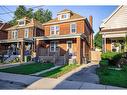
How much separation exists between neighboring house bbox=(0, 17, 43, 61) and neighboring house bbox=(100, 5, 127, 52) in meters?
12.6

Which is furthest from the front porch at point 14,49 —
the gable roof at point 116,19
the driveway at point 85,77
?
the driveway at point 85,77

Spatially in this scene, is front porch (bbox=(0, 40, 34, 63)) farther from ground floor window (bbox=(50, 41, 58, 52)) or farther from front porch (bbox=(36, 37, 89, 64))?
ground floor window (bbox=(50, 41, 58, 52))

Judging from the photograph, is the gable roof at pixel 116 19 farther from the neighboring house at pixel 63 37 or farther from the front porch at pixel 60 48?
the neighboring house at pixel 63 37

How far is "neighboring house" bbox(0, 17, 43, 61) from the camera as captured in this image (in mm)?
32559

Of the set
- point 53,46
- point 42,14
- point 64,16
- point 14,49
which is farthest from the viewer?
point 42,14

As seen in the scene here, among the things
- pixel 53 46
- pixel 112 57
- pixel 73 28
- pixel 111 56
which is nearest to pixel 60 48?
pixel 53 46

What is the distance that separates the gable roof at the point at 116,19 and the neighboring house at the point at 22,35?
1247cm

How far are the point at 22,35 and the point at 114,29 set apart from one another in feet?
58.1

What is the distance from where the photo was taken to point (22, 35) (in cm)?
3491

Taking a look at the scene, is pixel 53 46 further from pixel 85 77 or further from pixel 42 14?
pixel 85 77

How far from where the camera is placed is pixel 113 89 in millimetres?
10047

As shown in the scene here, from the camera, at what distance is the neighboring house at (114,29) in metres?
21.6

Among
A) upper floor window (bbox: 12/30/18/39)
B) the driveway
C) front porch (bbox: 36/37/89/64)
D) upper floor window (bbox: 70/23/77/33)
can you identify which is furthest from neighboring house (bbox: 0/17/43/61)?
the driveway
